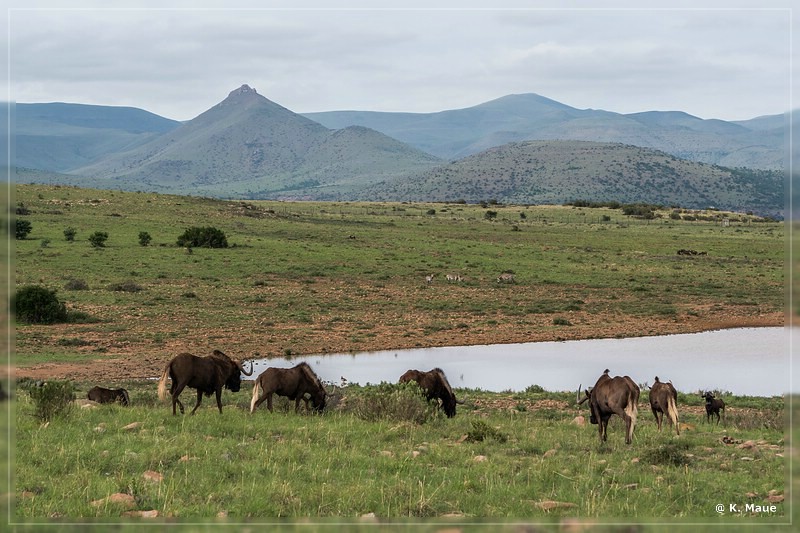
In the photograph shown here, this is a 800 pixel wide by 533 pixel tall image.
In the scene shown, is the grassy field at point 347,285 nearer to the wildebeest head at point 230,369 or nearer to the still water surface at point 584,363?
the still water surface at point 584,363

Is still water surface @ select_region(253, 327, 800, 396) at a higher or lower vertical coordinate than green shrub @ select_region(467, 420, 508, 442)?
lower

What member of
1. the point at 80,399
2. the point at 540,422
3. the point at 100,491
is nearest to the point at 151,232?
the point at 80,399

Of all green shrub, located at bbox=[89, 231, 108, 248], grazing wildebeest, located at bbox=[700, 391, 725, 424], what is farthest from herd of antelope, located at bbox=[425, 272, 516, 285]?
grazing wildebeest, located at bbox=[700, 391, 725, 424]

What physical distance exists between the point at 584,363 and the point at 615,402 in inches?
650

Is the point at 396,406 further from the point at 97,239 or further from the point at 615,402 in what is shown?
the point at 97,239

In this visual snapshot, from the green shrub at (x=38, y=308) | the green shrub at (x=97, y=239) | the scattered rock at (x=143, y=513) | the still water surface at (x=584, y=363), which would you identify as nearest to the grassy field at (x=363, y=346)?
the scattered rock at (x=143, y=513)

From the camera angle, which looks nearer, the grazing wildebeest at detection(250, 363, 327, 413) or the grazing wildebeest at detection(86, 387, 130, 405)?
the grazing wildebeest at detection(250, 363, 327, 413)

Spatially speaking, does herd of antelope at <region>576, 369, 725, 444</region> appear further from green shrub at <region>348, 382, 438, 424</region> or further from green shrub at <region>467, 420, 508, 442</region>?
green shrub at <region>348, 382, 438, 424</region>

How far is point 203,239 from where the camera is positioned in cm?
5791

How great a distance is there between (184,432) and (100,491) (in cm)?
355

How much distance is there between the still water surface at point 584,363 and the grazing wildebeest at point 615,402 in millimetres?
10437

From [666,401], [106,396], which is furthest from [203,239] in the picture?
[666,401]

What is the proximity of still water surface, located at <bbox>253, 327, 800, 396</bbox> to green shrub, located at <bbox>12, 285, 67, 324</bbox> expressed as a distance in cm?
1090

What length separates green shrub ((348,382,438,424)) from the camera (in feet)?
48.0
